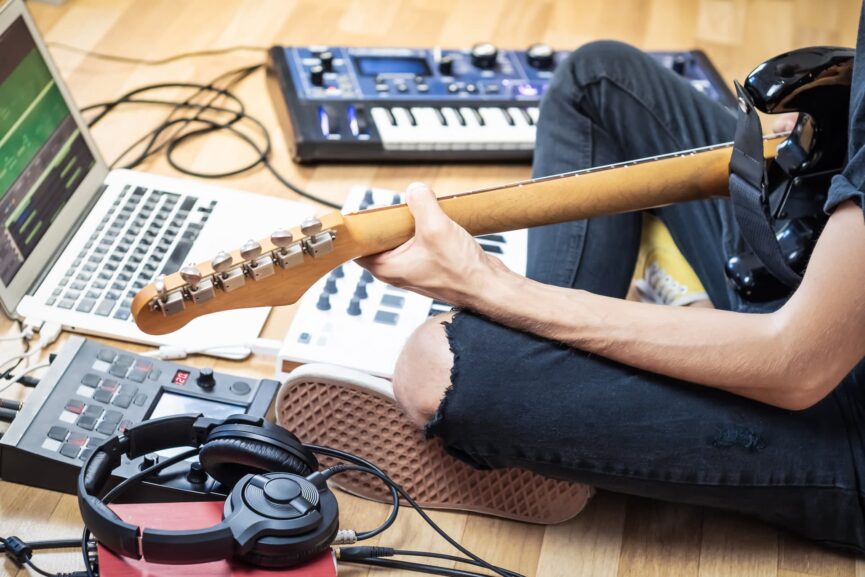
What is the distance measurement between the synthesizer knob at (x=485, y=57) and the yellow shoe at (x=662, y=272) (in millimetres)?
547

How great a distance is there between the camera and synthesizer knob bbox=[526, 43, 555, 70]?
205 centimetres

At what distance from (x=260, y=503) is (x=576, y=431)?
1.18 feet

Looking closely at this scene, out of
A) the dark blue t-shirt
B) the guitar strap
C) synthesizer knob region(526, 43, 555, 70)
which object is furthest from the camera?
synthesizer knob region(526, 43, 555, 70)

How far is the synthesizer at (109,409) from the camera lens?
1.20 metres

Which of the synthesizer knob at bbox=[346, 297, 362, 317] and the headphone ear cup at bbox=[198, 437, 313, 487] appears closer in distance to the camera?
the headphone ear cup at bbox=[198, 437, 313, 487]

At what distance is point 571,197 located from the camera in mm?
1227

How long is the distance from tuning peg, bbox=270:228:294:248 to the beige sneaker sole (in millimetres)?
228

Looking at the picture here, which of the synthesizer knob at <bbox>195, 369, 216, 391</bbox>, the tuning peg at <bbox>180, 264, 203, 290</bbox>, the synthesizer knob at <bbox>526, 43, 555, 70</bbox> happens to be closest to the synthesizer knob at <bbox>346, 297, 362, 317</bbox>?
the synthesizer knob at <bbox>195, 369, 216, 391</bbox>

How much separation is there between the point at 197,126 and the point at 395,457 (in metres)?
0.94

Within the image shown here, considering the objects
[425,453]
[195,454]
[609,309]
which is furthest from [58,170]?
[609,309]

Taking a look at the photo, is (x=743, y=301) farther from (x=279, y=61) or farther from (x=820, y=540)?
(x=279, y=61)

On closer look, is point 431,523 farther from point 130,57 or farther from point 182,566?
point 130,57

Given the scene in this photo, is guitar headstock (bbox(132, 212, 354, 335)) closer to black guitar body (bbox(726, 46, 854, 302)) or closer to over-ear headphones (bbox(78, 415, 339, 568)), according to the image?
over-ear headphones (bbox(78, 415, 339, 568))

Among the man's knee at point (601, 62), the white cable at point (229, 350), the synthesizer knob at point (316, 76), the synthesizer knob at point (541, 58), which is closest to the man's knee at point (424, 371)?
the white cable at point (229, 350)
